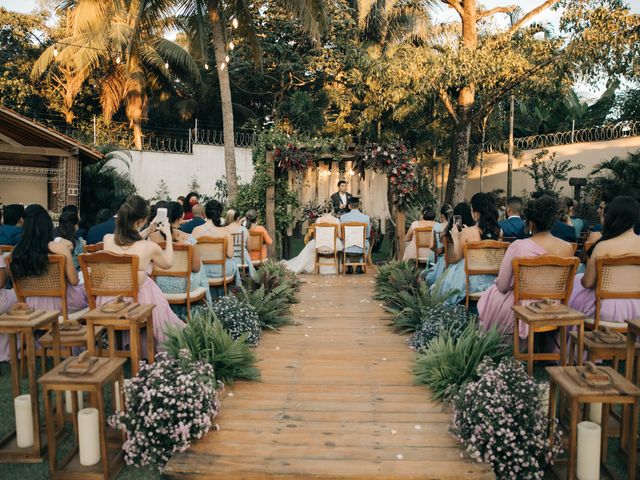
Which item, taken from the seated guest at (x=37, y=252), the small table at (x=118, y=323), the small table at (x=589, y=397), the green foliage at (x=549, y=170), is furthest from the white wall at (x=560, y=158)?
the small table at (x=118, y=323)

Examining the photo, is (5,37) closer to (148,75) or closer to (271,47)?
(148,75)

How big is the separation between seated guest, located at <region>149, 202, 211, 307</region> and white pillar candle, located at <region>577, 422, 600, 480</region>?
Result: 379 cm

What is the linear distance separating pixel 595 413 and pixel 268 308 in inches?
152

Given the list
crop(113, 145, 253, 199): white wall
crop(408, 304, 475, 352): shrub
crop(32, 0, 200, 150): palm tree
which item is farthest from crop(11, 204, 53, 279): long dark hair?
crop(113, 145, 253, 199): white wall

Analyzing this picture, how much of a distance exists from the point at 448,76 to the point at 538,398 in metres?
9.39

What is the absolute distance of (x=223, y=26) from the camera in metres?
12.3

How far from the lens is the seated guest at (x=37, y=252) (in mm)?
4676

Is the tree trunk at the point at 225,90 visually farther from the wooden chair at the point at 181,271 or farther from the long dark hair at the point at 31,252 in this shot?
the long dark hair at the point at 31,252

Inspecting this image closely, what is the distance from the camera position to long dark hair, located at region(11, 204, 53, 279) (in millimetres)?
4672

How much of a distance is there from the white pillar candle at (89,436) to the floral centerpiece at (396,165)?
333 inches

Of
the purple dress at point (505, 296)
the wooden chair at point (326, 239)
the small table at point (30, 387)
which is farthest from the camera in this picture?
the wooden chair at point (326, 239)

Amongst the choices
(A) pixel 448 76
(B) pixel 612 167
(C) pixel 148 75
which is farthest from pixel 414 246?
(C) pixel 148 75

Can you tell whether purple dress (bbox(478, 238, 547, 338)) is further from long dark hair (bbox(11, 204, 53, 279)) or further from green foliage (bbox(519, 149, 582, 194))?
green foliage (bbox(519, 149, 582, 194))

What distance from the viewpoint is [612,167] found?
44.8 feet
